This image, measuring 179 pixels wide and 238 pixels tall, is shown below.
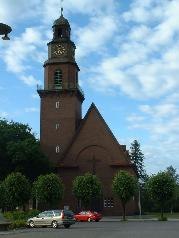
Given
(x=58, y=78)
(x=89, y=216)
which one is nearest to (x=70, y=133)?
(x=58, y=78)

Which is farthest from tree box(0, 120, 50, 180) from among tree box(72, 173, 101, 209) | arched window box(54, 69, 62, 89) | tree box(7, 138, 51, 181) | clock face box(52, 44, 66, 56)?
clock face box(52, 44, 66, 56)

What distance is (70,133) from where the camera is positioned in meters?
79.6

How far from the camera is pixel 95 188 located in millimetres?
65250

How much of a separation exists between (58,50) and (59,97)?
747 centimetres

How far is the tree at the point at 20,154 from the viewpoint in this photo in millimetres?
72875

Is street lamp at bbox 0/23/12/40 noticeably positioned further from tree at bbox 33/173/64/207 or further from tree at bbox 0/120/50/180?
tree at bbox 0/120/50/180

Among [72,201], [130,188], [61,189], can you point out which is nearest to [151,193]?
[130,188]

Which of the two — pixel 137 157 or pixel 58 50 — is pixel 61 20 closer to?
pixel 58 50

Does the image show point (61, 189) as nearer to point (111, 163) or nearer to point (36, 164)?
point (36, 164)

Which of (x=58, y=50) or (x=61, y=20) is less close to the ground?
(x=61, y=20)

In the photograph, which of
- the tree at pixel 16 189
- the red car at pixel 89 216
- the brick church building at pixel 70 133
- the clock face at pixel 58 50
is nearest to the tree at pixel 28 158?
the brick church building at pixel 70 133

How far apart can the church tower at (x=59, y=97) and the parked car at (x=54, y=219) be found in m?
34.2

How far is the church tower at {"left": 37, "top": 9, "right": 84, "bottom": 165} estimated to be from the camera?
261ft

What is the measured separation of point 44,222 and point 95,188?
846 inches
